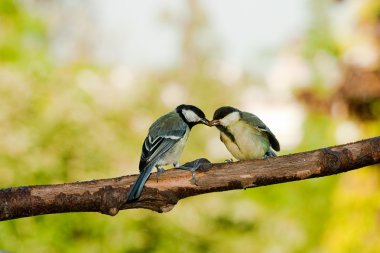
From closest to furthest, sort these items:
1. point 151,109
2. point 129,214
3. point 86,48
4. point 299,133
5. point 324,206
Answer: point 129,214 → point 151,109 → point 324,206 → point 299,133 → point 86,48

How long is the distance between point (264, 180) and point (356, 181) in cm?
204

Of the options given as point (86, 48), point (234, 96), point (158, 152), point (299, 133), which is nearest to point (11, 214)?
point (158, 152)

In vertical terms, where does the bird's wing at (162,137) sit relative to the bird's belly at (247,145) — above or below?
above

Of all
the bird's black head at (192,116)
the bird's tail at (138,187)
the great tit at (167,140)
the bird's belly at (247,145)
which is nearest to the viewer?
the bird's tail at (138,187)

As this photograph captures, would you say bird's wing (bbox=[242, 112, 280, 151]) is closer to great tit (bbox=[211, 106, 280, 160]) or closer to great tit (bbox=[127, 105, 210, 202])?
great tit (bbox=[211, 106, 280, 160])

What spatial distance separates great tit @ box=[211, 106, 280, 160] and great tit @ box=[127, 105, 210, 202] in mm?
65

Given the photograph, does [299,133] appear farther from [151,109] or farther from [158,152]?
[158,152]

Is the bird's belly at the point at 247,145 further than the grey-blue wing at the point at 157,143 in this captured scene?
Yes

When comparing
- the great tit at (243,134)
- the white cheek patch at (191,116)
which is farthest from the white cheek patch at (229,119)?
the white cheek patch at (191,116)

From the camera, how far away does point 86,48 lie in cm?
998

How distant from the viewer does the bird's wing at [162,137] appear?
187cm

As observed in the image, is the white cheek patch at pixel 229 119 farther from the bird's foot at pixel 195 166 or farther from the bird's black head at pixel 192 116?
the bird's foot at pixel 195 166

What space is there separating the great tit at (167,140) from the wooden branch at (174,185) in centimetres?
5

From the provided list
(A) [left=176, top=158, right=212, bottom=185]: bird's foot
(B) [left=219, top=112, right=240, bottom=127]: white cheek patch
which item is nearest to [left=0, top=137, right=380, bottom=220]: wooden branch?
(A) [left=176, top=158, right=212, bottom=185]: bird's foot
